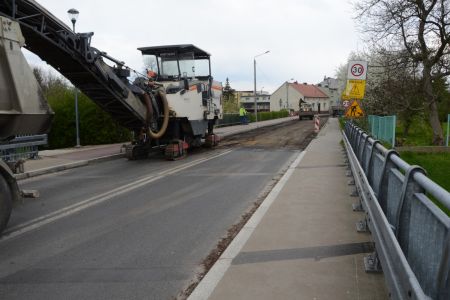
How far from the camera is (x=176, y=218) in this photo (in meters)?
7.94

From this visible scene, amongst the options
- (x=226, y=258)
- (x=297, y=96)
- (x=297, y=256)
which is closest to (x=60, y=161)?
(x=226, y=258)

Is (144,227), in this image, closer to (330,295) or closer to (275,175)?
(330,295)

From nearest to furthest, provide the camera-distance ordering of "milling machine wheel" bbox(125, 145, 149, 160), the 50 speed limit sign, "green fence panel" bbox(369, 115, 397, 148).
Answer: the 50 speed limit sign → "milling machine wheel" bbox(125, 145, 149, 160) → "green fence panel" bbox(369, 115, 397, 148)

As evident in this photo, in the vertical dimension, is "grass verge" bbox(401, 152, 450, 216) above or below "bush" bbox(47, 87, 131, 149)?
below

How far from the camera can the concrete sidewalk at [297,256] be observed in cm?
456

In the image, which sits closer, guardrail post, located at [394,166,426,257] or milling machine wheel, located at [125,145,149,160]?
guardrail post, located at [394,166,426,257]

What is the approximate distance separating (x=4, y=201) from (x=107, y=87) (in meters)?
7.45

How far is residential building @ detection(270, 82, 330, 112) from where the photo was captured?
12514cm

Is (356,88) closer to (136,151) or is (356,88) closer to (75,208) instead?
(136,151)

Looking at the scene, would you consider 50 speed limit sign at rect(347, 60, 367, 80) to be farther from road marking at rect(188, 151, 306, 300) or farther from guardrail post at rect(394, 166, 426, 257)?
guardrail post at rect(394, 166, 426, 257)

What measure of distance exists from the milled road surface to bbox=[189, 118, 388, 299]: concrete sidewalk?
421 millimetres

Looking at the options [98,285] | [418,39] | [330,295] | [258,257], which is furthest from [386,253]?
[418,39]

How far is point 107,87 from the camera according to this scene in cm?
1366

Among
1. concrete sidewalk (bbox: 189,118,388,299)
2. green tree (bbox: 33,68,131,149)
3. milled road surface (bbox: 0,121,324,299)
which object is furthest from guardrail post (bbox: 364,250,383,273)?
green tree (bbox: 33,68,131,149)
